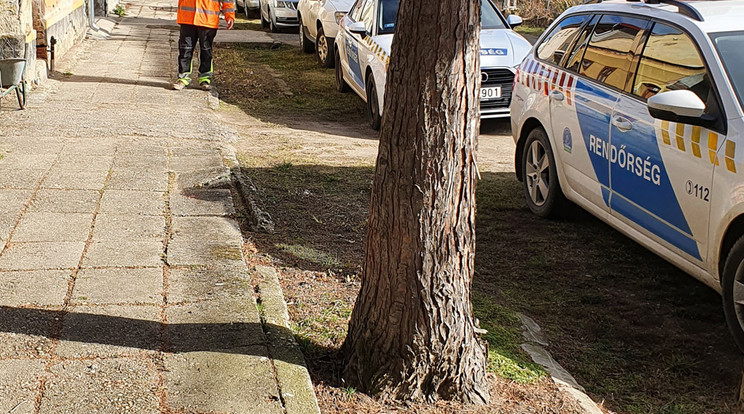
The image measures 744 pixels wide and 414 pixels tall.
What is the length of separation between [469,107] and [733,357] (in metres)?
2.24

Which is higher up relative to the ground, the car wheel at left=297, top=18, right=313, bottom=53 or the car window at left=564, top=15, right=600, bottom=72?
the car window at left=564, top=15, right=600, bottom=72

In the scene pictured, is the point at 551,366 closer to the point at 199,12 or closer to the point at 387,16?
the point at 387,16

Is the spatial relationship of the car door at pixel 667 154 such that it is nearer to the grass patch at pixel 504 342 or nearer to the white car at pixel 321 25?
the grass patch at pixel 504 342

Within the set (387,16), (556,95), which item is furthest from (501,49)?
(556,95)

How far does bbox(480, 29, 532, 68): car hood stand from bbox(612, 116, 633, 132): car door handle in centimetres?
430

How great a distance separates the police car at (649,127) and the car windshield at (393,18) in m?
3.71

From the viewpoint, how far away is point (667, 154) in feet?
16.6

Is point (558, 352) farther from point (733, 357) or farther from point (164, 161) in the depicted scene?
point (164, 161)

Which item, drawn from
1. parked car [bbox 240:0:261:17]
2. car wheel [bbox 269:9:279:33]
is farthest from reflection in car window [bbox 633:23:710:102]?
parked car [bbox 240:0:261:17]

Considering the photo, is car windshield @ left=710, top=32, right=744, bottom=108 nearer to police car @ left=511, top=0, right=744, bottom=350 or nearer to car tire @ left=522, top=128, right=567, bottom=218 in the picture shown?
police car @ left=511, top=0, right=744, bottom=350

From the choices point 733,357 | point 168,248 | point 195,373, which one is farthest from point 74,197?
point 733,357

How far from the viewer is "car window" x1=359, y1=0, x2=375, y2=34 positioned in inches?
433

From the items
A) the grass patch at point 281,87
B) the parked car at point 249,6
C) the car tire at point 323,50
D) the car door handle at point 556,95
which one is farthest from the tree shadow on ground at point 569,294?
the parked car at point 249,6

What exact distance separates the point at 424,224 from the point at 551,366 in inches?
50.1
